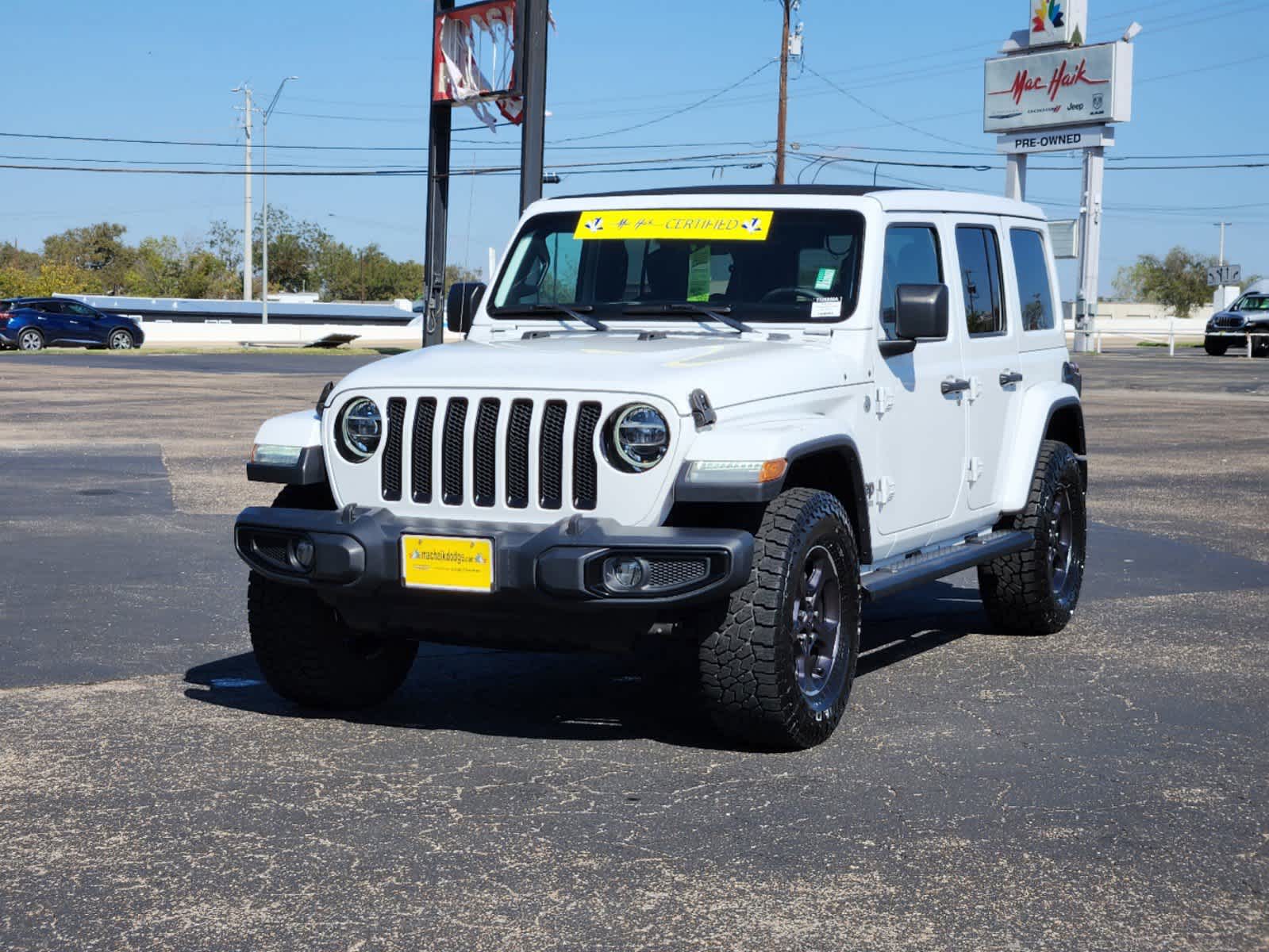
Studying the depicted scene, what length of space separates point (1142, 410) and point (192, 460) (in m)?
15.8

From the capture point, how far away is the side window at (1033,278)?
818 centimetres

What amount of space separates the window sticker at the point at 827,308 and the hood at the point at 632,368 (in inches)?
5.9

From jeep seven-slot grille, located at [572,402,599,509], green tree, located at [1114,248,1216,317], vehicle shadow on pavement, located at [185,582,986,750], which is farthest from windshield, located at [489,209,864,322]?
green tree, located at [1114,248,1216,317]

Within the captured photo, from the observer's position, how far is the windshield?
21.8 ft

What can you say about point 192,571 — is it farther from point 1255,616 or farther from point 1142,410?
point 1142,410

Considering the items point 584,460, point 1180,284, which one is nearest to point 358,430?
point 584,460

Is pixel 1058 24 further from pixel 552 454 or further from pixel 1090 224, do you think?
pixel 552 454

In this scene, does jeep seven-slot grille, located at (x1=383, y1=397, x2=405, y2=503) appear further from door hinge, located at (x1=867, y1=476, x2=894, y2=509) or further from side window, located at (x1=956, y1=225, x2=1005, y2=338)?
side window, located at (x1=956, y1=225, x2=1005, y2=338)

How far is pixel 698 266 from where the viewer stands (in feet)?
22.5

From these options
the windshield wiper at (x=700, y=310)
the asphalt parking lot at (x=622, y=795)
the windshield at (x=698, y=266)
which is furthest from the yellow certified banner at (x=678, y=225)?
the asphalt parking lot at (x=622, y=795)

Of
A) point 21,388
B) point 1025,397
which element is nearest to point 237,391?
point 21,388

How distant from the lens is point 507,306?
712 cm

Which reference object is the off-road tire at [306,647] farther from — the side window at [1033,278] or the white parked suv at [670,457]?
the side window at [1033,278]

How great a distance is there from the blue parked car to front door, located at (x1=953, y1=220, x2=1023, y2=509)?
42.4 meters
